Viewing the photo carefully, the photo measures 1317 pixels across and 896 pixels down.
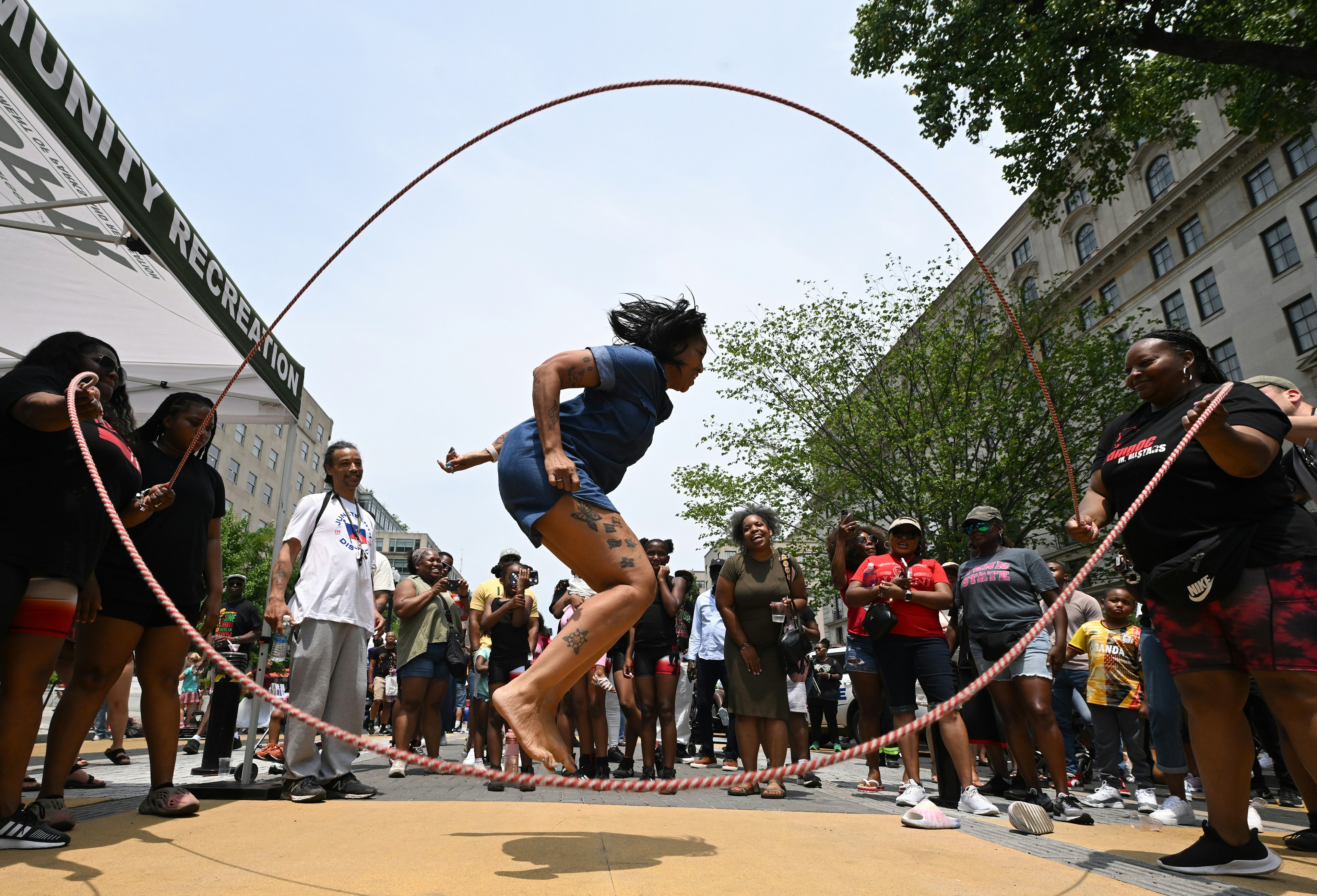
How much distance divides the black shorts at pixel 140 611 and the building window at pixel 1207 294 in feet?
114

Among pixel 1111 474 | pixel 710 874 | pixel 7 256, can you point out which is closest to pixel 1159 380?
pixel 1111 474

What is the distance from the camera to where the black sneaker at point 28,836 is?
2.72 metres

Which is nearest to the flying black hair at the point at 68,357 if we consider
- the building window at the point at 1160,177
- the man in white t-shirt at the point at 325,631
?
the man in white t-shirt at the point at 325,631

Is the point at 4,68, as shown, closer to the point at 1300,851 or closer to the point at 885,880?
the point at 885,880

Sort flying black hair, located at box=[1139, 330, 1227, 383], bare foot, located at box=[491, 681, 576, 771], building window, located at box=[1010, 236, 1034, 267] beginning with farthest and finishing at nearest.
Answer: building window, located at box=[1010, 236, 1034, 267]
flying black hair, located at box=[1139, 330, 1227, 383]
bare foot, located at box=[491, 681, 576, 771]

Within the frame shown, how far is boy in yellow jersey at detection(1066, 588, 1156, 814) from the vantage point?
227 inches

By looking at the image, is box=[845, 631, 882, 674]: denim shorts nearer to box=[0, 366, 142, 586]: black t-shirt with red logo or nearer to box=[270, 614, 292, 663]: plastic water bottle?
box=[270, 614, 292, 663]: plastic water bottle

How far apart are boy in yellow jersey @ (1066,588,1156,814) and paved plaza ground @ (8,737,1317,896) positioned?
1569 millimetres

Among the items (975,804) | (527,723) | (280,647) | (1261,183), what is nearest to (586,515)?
(527,723)

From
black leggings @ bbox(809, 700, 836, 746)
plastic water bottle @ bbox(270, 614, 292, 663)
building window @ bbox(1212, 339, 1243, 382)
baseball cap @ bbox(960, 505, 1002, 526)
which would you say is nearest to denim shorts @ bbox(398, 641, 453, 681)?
plastic water bottle @ bbox(270, 614, 292, 663)

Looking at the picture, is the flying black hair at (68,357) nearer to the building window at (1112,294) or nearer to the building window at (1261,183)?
the building window at (1261,183)

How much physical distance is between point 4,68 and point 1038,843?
584 centimetres

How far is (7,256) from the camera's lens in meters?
5.86

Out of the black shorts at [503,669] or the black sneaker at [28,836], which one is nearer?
the black sneaker at [28,836]
